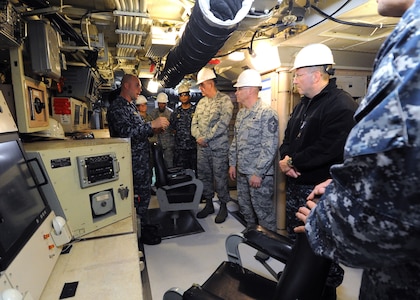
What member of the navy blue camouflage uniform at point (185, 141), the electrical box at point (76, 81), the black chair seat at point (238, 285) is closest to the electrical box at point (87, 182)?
the black chair seat at point (238, 285)

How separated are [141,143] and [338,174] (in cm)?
225

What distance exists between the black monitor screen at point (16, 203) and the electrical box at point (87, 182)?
11 cm

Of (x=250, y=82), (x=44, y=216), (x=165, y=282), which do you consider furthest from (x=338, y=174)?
(x=250, y=82)

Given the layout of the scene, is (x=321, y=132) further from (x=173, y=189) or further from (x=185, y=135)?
(x=185, y=135)

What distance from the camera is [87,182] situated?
125 centimetres

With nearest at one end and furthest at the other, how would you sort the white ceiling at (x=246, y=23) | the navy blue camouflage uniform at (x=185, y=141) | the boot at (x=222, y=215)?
the white ceiling at (x=246, y=23)
the boot at (x=222, y=215)
the navy blue camouflage uniform at (x=185, y=141)

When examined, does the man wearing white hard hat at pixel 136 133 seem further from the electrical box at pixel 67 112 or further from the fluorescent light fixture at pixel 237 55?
the fluorescent light fixture at pixel 237 55

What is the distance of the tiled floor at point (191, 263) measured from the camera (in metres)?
1.85

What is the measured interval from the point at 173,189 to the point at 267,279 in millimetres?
1684

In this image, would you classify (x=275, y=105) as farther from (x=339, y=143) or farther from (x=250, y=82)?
(x=339, y=143)

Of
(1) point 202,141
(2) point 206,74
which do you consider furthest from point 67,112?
(2) point 206,74

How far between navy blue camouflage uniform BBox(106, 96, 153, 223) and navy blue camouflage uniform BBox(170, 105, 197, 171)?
1.29 metres

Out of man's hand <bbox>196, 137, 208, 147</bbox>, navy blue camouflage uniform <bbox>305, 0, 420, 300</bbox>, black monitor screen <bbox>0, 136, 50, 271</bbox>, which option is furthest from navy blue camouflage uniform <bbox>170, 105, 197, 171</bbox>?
navy blue camouflage uniform <bbox>305, 0, 420, 300</bbox>

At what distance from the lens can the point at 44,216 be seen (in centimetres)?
101
